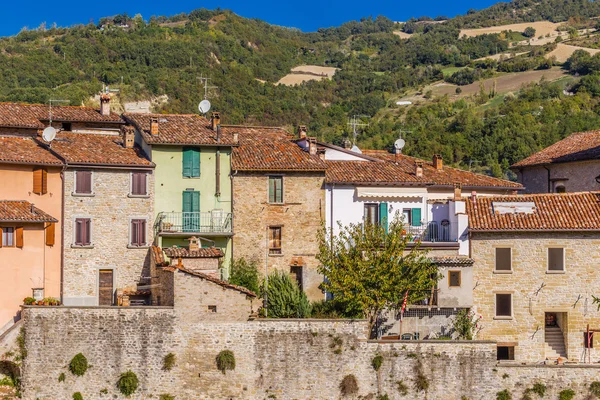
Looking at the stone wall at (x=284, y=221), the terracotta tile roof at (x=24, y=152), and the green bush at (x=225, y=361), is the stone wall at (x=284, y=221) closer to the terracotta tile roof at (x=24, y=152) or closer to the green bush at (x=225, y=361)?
the green bush at (x=225, y=361)

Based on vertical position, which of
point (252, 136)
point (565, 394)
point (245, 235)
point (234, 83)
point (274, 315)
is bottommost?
A: point (565, 394)

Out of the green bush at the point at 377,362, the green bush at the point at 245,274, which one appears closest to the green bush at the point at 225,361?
the green bush at the point at 377,362

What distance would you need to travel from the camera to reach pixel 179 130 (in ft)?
156

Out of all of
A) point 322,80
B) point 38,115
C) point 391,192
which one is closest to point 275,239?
point 391,192

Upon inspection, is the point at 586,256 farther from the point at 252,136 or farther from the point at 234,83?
the point at 234,83

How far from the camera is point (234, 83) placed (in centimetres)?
10569

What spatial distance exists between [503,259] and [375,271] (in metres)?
6.38

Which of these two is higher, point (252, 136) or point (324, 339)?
point (252, 136)

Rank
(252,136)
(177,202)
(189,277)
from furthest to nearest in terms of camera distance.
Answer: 1. (252,136)
2. (177,202)
3. (189,277)

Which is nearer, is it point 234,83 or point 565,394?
point 565,394

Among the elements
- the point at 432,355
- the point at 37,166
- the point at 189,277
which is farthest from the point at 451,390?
the point at 37,166

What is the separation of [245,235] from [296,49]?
352ft

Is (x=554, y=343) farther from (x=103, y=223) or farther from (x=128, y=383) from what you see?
(x=103, y=223)

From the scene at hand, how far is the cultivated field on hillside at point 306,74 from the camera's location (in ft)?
422
